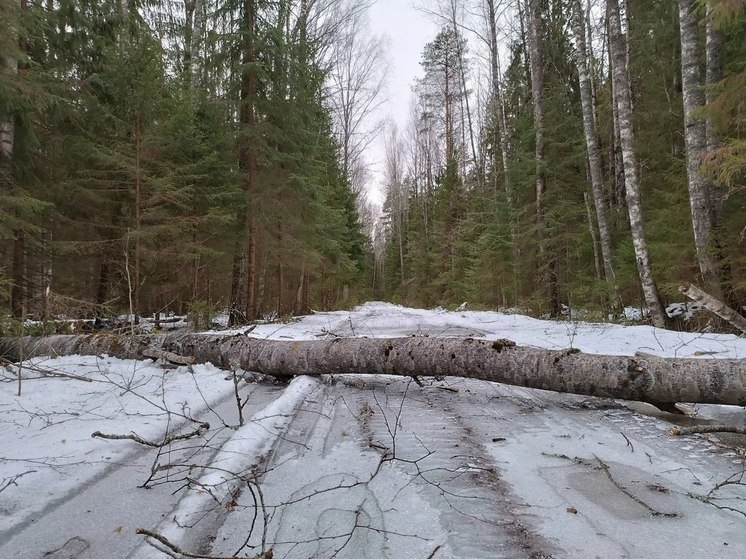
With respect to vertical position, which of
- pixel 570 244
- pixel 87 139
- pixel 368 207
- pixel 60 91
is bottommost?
pixel 570 244

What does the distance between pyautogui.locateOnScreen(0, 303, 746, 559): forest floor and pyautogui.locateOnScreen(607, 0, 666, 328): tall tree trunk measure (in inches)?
212

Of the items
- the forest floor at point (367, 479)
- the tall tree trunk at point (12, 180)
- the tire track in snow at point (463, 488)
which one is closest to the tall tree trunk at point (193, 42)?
the tall tree trunk at point (12, 180)

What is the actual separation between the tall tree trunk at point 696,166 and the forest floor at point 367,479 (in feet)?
16.1

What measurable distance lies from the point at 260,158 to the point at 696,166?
32.5 ft

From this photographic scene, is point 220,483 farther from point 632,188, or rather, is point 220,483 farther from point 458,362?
point 632,188

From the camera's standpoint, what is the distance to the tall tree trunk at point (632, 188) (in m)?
7.54

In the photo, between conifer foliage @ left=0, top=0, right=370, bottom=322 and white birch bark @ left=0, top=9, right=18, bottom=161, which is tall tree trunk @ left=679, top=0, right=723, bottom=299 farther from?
white birch bark @ left=0, top=9, right=18, bottom=161

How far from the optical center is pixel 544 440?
7.98ft

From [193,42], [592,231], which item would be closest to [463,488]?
[592,231]

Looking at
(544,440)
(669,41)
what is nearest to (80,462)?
(544,440)

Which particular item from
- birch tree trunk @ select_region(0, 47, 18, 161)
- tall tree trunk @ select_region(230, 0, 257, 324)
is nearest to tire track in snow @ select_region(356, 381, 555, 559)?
Result: tall tree trunk @ select_region(230, 0, 257, 324)

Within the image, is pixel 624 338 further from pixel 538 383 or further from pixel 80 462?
pixel 80 462

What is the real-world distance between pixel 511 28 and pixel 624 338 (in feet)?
57.2

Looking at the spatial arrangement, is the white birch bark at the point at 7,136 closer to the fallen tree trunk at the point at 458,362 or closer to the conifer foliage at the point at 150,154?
the conifer foliage at the point at 150,154
